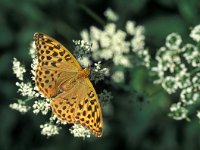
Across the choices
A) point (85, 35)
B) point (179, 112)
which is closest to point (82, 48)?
point (179, 112)

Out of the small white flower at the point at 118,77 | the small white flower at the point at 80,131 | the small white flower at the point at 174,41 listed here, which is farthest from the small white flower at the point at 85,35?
the small white flower at the point at 80,131

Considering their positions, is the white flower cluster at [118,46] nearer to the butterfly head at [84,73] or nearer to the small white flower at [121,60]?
the small white flower at [121,60]

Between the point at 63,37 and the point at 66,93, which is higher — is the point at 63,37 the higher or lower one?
the higher one

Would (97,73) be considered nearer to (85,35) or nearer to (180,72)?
(180,72)

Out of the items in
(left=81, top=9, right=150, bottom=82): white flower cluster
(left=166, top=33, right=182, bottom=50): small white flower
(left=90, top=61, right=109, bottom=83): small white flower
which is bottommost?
(left=90, top=61, right=109, bottom=83): small white flower

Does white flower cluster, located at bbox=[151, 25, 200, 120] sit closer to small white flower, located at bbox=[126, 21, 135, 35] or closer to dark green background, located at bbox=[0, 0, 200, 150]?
small white flower, located at bbox=[126, 21, 135, 35]

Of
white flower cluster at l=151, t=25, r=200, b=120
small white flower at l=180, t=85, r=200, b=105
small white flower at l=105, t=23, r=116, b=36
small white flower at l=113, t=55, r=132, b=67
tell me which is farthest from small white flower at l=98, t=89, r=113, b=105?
small white flower at l=105, t=23, r=116, b=36

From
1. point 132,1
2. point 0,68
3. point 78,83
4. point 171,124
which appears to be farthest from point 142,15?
point 78,83

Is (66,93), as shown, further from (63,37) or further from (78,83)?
(63,37)
